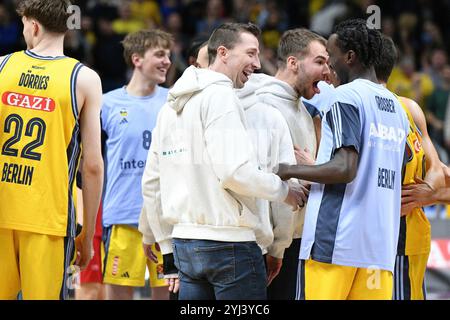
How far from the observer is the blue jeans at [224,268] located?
4.57 metres

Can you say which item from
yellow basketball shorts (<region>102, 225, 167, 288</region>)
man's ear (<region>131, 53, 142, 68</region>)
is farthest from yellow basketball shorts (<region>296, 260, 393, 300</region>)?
man's ear (<region>131, 53, 142, 68</region>)

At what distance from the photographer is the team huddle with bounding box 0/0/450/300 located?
4.54 m

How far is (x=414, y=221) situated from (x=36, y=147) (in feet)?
7.84

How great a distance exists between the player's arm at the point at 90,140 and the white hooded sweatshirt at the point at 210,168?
0.38m

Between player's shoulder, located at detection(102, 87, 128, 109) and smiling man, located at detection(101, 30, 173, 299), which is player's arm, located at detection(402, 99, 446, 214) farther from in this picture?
player's shoulder, located at detection(102, 87, 128, 109)

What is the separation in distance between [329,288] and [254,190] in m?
0.65

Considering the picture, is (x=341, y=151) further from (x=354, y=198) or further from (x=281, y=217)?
(x=281, y=217)

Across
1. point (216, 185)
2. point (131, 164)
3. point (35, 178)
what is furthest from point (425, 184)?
point (131, 164)

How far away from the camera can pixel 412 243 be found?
5406mm

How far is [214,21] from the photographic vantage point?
14.2 metres

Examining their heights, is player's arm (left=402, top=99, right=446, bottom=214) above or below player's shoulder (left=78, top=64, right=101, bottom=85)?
below

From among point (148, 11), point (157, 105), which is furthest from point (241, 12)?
point (157, 105)

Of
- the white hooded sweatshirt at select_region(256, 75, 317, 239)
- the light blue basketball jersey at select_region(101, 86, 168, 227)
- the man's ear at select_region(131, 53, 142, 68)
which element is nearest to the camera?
the white hooded sweatshirt at select_region(256, 75, 317, 239)
